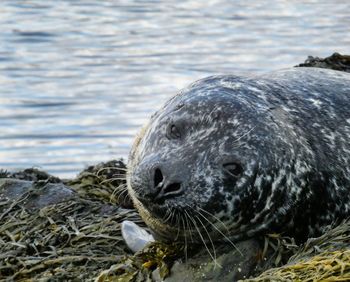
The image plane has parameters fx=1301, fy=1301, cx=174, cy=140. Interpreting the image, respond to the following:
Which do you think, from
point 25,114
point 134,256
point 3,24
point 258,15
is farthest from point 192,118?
point 258,15

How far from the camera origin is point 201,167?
6750mm

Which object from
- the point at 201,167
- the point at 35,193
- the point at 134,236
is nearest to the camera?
the point at 201,167

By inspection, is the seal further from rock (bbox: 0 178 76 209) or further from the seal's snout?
rock (bbox: 0 178 76 209)

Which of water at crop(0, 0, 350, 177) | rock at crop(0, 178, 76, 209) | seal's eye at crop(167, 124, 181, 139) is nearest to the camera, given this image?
seal's eye at crop(167, 124, 181, 139)

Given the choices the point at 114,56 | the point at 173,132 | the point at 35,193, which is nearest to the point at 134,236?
the point at 173,132

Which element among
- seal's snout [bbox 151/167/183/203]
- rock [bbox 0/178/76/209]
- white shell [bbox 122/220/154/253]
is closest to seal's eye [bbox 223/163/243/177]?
seal's snout [bbox 151/167/183/203]

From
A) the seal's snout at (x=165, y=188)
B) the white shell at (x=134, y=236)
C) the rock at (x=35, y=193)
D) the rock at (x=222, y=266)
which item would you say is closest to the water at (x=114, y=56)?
the rock at (x=35, y=193)

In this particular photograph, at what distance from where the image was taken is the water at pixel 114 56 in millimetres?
13930

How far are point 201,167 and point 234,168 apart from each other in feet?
0.59

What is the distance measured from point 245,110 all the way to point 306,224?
A: 0.71 metres

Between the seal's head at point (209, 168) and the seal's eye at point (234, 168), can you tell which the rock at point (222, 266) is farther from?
the seal's eye at point (234, 168)

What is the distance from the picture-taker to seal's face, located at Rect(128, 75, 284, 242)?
6.64 meters

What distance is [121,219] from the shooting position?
26.3 feet

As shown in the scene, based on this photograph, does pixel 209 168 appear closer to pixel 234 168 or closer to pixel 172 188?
pixel 234 168
